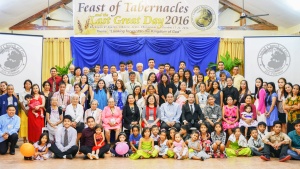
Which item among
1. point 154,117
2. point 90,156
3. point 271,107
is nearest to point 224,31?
point 271,107

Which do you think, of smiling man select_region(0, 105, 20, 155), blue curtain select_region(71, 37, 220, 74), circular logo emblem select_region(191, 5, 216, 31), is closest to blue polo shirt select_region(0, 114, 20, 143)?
smiling man select_region(0, 105, 20, 155)

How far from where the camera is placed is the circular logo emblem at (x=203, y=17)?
10492 mm

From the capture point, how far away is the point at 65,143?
6500 mm

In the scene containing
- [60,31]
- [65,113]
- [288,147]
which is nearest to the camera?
[288,147]

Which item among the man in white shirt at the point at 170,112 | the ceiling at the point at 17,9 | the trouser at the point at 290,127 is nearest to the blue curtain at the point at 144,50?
the ceiling at the point at 17,9

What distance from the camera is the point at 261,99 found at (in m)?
7.58

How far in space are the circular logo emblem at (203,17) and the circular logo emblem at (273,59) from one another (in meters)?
1.60

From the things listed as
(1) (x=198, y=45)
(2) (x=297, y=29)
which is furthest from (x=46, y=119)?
(2) (x=297, y=29)

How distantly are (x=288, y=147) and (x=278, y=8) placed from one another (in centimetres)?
471

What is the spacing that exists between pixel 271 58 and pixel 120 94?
4865mm

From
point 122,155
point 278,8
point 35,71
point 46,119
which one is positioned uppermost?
point 278,8

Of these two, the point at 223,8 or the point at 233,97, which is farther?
the point at 223,8

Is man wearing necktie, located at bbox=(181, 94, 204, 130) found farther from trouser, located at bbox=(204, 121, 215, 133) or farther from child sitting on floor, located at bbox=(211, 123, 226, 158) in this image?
child sitting on floor, located at bbox=(211, 123, 226, 158)

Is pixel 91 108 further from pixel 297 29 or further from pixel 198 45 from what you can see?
pixel 297 29
